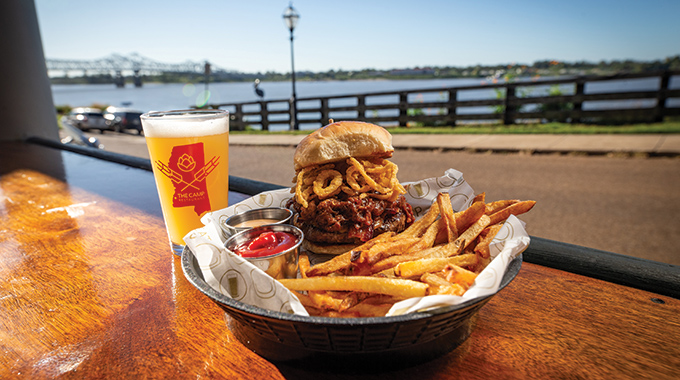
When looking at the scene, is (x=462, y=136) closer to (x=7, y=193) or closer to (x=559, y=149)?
(x=559, y=149)

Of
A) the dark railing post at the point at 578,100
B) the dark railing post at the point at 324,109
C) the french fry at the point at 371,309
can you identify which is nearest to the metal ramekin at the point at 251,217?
the french fry at the point at 371,309

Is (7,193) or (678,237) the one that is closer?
(7,193)

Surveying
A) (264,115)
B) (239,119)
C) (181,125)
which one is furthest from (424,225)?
(239,119)

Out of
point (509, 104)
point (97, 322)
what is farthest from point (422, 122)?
point (97, 322)

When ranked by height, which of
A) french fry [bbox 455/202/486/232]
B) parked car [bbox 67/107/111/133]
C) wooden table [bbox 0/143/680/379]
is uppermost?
french fry [bbox 455/202/486/232]

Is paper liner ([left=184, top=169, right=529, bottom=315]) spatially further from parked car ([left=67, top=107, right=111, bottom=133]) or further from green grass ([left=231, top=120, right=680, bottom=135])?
parked car ([left=67, top=107, right=111, bottom=133])

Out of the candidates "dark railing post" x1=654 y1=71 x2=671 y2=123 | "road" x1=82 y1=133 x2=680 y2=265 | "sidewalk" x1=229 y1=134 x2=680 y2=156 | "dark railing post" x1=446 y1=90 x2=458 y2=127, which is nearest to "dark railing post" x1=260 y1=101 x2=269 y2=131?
"dark railing post" x1=446 y1=90 x2=458 y2=127

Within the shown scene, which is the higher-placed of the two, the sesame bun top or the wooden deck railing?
Result: the sesame bun top

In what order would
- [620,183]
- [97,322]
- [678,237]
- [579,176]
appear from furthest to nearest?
[579,176] → [620,183] → [678,237] → [97,322]
